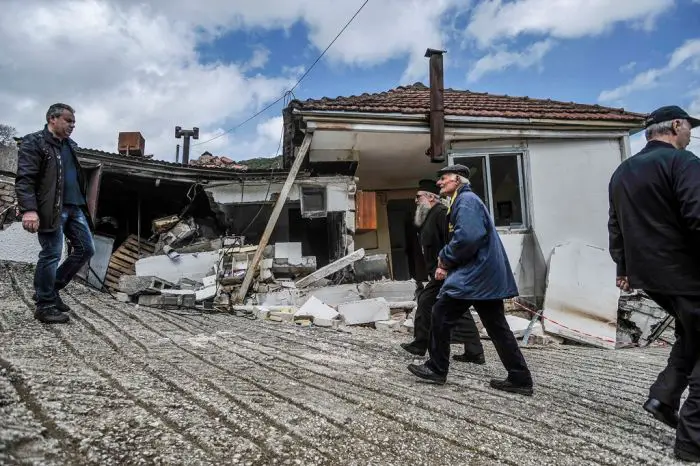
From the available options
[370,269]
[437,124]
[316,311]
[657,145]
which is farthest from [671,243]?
[370,269]

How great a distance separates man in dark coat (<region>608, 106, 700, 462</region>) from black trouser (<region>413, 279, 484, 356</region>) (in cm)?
178

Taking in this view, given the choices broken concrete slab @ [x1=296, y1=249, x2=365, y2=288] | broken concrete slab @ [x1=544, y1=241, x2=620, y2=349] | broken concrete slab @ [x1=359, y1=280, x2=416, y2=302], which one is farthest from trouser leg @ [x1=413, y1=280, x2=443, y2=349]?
broken concrete slab @ [x1=296, y1=249, x2=365, y2=288]

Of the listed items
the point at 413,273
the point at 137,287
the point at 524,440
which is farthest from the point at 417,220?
the point at 413,273

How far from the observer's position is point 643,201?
2.12 m

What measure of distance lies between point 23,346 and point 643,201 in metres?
3.64

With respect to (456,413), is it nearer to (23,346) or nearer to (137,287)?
(23,346)

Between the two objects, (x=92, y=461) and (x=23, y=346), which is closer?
(x=92, y=461)

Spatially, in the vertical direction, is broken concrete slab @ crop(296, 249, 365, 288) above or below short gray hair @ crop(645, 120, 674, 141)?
below

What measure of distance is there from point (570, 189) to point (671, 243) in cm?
668

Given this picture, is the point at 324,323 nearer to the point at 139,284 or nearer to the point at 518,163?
the point at 139,284

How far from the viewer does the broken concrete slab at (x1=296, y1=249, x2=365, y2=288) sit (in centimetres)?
773

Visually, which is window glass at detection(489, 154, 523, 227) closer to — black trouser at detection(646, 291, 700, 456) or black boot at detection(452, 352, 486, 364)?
black boot at detection(452, 352, 486, 364)

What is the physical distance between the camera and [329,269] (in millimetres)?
7848

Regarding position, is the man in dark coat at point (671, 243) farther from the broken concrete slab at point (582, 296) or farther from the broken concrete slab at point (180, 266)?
the broken concrete slab at point (180, 266)
